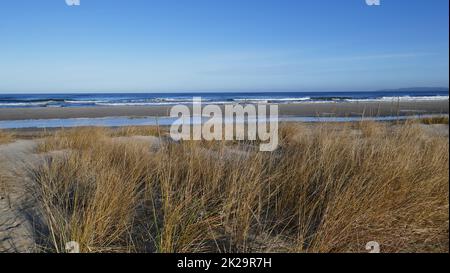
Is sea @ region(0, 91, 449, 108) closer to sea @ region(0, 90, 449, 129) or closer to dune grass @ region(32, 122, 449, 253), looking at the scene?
sea @ region(0, 90, 449, 129)

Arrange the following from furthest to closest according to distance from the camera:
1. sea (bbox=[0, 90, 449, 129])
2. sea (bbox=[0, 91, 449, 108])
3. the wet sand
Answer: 1. sea (bbox=[0, 91, 449, 108])
2. the wet sand
3. sea (bbox=[0, 90, 449, 129])

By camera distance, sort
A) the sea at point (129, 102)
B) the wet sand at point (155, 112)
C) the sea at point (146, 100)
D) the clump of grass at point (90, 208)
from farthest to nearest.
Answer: the sea at point (146, 100) → the wet sand at point (155, 112) → the sea at point (129, 102) → the clump of grass at point (90, 208)

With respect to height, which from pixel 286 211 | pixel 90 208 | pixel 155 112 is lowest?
pixel 286 211

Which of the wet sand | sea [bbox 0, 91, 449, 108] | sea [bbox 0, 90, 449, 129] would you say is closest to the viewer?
sea [bbox 0, 90, 449, 129]

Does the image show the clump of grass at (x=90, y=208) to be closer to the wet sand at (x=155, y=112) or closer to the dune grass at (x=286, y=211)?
the dune grass at (x=286, y=211)

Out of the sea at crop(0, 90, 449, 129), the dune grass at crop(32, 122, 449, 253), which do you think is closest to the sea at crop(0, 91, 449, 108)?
the sea at crop(0, 90, 449, 129)

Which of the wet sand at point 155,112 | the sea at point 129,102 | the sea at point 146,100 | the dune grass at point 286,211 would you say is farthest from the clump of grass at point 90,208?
the sea at point 146,100

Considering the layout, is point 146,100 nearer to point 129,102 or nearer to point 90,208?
point 129,102

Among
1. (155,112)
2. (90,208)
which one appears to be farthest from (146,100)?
(90,208)

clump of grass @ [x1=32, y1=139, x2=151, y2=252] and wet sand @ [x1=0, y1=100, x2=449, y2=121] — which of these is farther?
wet sand @ [x1=0, y1=100, x2=449, y2=121]

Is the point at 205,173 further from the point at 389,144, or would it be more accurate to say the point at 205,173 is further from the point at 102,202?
the point at 389,144

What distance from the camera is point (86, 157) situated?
441cm
